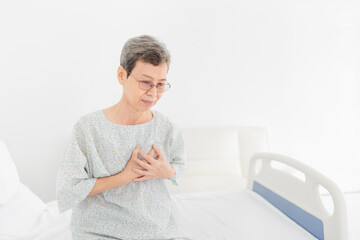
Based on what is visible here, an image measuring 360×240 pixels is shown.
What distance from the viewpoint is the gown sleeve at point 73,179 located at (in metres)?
1.01

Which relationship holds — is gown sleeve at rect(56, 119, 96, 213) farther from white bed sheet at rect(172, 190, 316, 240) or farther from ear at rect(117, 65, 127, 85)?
white bed sheet at rect(172, 190, 316, 240)

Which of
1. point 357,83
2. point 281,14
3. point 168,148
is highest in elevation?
point 281,14

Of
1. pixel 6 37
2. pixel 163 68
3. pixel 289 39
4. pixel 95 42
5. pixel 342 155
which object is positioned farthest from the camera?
pixel 342 155

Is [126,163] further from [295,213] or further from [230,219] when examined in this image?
[295,213]

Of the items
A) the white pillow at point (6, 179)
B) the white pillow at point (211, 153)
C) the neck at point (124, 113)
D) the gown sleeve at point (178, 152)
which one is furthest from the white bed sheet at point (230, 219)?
the white pillow at point (211, 153)

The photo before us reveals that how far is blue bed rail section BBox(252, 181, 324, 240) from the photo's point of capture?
129 cm

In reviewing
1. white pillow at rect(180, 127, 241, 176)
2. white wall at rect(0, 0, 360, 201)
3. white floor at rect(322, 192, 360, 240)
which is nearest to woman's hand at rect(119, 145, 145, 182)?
white pillow at rect(180, 127, 241, 176)

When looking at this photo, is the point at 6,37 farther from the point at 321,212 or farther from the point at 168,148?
the point at 321,212

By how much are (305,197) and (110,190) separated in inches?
35.2

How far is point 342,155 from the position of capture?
3170 millimetres

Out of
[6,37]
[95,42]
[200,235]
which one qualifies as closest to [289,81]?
[95,42]

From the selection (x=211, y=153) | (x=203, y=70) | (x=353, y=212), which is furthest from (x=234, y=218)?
(x=353, y=212)

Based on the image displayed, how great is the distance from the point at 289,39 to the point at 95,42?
183 cm

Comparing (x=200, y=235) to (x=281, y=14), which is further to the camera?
(x=281, y=14)
